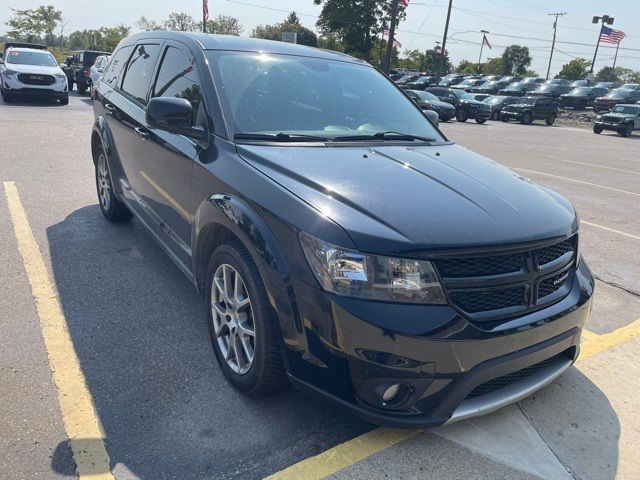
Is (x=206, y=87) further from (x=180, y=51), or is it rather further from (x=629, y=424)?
(x=629, y=424)

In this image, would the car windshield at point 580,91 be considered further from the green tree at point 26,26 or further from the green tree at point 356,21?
the green tree at point 26,26

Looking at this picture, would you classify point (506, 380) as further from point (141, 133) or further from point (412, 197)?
point (141, 133)

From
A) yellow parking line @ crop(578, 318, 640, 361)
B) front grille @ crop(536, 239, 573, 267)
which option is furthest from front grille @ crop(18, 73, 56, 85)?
front grille @ crop(536, 239, 573, 267)

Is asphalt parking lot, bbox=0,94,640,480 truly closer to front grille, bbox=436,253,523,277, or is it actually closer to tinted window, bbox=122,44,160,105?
front grille, bbox=436,253,523,277

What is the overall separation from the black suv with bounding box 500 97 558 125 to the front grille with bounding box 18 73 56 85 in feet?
73.9

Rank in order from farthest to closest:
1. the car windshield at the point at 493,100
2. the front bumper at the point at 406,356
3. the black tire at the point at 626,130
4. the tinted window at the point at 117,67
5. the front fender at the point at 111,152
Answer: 1. the car windshield at the point at 493,100
2. the black tire at the point at 626,130
3. the tinted window at the point at 117,67
4. the front fender at the point at 111,152
5. the front bumper at the point at 406,356

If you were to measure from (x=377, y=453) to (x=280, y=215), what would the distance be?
47.1 inches

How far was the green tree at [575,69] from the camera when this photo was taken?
266ft

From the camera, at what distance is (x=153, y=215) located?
4066 millimetres

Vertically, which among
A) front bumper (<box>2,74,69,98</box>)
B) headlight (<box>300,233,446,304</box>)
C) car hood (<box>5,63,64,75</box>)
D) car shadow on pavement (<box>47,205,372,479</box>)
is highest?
car hood (<box>5,63,64,75</box>)

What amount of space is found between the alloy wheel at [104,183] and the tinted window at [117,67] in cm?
74

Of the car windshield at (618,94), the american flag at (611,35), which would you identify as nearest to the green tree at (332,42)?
the american flag at (611,35)

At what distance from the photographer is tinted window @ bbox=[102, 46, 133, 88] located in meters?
5.05

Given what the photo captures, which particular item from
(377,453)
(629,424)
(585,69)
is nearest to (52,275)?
(377,453)
